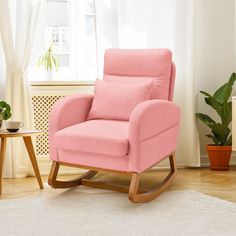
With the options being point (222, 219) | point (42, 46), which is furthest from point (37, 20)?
point (222, 219)

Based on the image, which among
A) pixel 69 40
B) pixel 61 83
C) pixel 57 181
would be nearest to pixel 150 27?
pixel 69 40

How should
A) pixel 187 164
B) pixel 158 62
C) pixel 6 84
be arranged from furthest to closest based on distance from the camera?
pixel 187 164 → pixel 6 84 → pixel 158 62

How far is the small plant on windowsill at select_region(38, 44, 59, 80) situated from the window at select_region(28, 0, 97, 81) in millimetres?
48

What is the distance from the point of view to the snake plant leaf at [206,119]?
422cm

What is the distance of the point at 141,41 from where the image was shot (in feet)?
14.0

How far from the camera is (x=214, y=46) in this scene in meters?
4.47

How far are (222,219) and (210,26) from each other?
2104 mm

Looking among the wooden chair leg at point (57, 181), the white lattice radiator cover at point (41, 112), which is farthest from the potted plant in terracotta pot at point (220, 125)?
the white lattice radiator cover at point (41, 112)

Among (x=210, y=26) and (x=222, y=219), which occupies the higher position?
(x=210, y=26)

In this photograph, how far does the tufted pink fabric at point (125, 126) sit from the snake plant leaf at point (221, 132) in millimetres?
671

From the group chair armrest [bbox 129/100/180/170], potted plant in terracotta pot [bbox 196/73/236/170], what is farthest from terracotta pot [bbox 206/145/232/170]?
chair armrest [bbox 129/100/180/170]

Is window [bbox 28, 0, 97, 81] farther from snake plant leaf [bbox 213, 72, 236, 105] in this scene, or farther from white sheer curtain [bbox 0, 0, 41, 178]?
snake plant leaf [bbox 213, 72, 236, 105]

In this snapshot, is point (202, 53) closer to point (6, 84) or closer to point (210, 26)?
point (210, 26)

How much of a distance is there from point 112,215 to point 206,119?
161 cm
